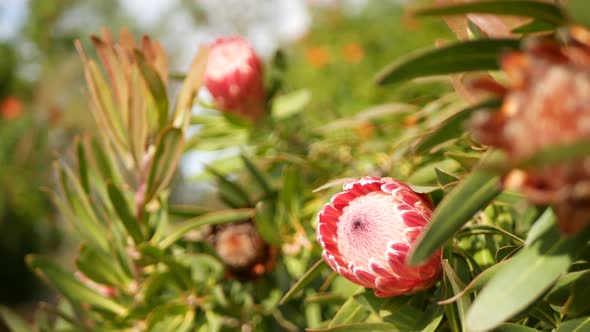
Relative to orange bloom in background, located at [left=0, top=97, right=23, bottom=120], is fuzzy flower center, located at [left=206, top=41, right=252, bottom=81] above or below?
above

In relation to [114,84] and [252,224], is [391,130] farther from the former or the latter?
[114,84]

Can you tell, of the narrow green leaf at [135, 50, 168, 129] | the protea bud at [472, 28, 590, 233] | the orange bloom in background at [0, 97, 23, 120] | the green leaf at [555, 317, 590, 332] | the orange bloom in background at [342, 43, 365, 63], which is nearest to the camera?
the protea bud at [472, 28, 590, 233]

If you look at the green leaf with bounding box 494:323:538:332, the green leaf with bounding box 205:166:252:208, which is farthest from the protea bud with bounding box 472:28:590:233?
the green leaf with bounding box 205:166:252:208

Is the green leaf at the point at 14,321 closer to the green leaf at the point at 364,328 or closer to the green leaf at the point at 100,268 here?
the green leaf at the point at 100,268

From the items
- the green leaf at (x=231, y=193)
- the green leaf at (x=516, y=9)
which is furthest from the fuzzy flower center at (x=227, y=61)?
the green leaf at (x=516, y=9)

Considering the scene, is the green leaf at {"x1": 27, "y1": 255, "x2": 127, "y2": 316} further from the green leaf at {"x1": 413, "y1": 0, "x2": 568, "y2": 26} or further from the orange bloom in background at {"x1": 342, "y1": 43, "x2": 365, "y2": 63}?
the orange bloom in background at {"x1": 342, "y1": 43, "x2": 365, "y2": 63}

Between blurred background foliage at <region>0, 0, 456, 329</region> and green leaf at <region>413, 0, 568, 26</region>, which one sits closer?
green leaf at <region>413, 0, 568, 26</region>
